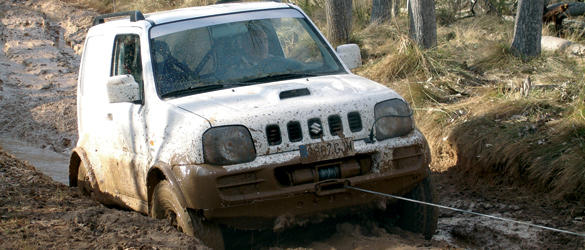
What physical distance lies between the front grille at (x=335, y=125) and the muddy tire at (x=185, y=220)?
3.32 feet

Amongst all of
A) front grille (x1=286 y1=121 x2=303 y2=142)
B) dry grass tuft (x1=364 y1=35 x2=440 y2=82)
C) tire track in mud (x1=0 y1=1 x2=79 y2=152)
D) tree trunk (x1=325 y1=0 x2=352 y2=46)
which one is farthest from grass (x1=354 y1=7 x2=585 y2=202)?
tire track in mud (x1=0 y1=1 x2=79 y2=152)

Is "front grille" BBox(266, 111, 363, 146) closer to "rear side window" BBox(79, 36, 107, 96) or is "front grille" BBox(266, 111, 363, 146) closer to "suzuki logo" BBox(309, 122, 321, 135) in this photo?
"suzuki logo" BBox(309, 122, 321, 135)

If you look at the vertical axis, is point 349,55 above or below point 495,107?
above

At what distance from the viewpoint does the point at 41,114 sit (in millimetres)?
13914

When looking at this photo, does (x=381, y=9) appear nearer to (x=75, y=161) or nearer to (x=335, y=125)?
(x=75, y=161)

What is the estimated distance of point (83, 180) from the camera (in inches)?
296

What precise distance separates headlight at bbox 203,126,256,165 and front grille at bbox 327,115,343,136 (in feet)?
1.88

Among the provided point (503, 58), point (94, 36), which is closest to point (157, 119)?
point (94, 36)

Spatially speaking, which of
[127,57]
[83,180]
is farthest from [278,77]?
[83,180]

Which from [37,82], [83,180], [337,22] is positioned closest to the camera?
[83,180]

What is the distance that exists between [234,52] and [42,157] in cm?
648

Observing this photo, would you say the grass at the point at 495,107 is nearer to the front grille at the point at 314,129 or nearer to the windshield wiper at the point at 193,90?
the front grille at the point at 314,129

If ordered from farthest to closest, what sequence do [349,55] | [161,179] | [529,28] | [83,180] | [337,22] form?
[337,22] → [529,28] → [83,180] → [349,55] → [161,179]

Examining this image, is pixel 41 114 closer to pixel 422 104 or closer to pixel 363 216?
pixel 422 104
